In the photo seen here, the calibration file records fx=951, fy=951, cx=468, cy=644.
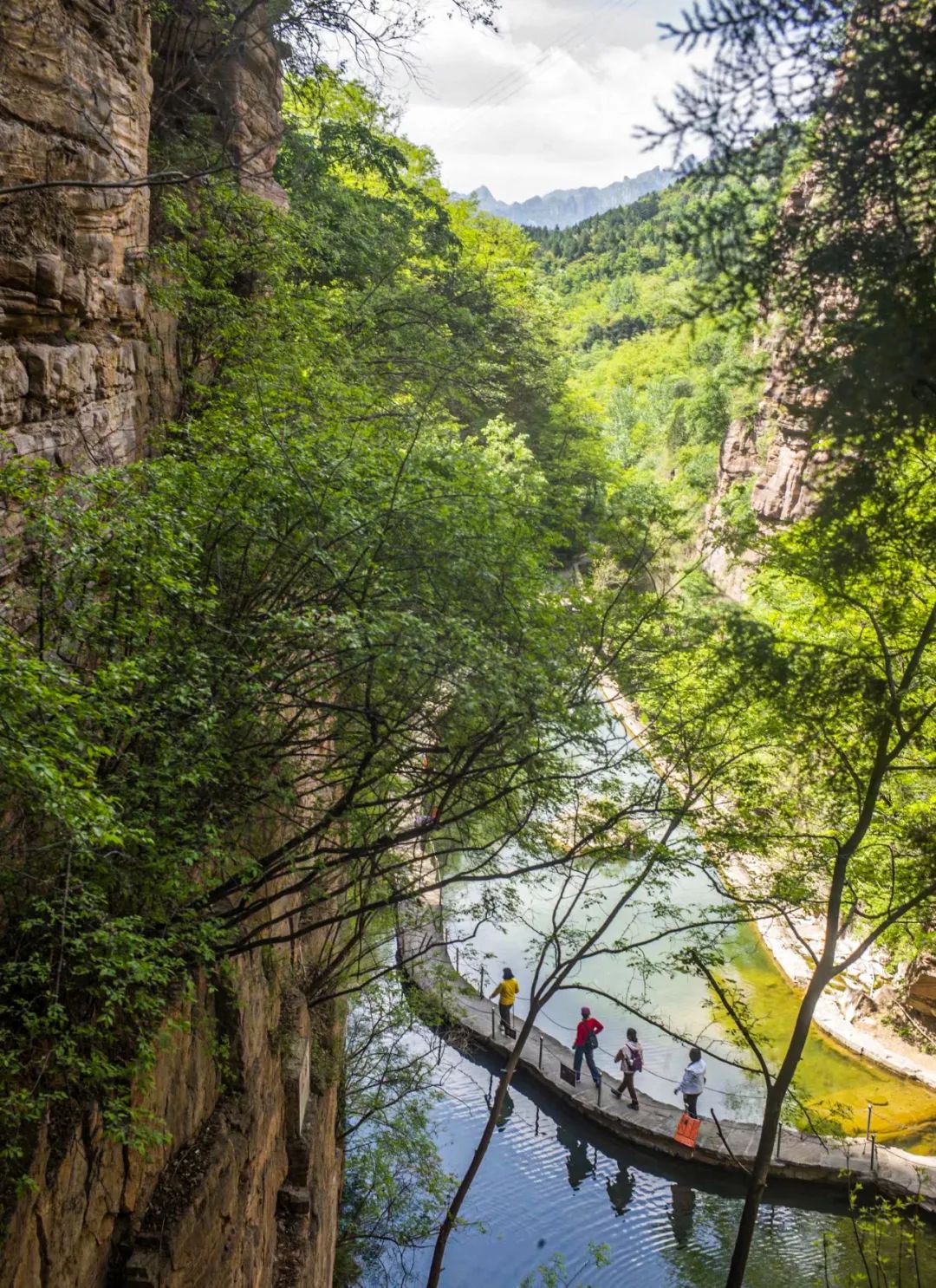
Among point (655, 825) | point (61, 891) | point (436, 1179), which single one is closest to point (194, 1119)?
point (61, 891)

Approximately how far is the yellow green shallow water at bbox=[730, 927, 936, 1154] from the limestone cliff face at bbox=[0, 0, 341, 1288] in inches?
264

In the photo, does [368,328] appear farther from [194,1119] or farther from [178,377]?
[194,1119]

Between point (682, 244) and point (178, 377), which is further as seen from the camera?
point (178, 377)

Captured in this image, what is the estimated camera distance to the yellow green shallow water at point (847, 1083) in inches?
523

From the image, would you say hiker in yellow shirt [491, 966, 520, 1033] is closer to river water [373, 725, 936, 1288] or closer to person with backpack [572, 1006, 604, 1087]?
river water [373, 725, 936, 1288]

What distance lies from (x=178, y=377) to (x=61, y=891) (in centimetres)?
751

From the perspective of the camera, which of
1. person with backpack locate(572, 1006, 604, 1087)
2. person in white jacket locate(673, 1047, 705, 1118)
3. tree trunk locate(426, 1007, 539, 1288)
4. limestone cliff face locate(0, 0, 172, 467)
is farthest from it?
person with backpack locate(572, 1006, 604, 1087)

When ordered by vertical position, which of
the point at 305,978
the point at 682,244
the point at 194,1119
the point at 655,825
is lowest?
the point at 194,1119

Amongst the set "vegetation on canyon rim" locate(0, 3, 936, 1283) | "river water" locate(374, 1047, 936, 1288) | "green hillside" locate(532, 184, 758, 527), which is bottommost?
"river water" locate(374, 1047, 936, 1288)

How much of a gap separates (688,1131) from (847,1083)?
9.64 feet

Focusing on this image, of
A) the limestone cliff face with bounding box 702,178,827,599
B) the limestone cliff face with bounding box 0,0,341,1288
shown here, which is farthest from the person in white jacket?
the limestone cliff face with bounding box 702,178,827,599

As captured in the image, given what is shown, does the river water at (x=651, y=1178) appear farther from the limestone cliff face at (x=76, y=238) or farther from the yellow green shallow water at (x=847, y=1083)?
the limestone cliff face at (x=76, y=238)

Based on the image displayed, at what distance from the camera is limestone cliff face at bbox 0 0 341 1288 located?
4570mm

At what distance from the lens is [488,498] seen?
7.20 metres
